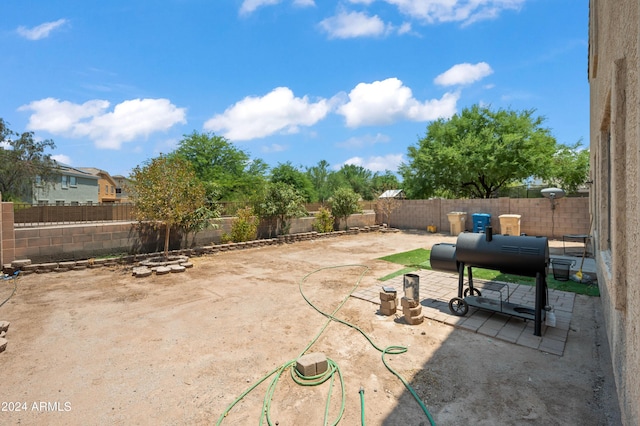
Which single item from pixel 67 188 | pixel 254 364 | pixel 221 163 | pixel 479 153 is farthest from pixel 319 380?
pixel 67 188

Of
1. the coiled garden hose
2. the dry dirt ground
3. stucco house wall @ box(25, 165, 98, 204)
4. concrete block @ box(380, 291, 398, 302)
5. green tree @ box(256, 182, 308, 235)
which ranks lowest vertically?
the dry dirt ground

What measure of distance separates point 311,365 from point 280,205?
9.83m

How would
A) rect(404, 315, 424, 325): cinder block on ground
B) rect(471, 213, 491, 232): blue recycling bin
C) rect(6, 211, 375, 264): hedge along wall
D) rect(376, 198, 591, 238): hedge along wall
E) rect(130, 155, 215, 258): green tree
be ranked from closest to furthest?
rect(404, 315, 424, 325): cinder block on ground, rect(6, 211, 375, 264): hedge along wall, rect(130, 155, 215, 258): green tree, rect(376, 198, 591, 238): hedge along wall, rect(471, 213, 491, 232): blue recycling bin

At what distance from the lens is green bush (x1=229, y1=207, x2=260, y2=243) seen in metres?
11.5

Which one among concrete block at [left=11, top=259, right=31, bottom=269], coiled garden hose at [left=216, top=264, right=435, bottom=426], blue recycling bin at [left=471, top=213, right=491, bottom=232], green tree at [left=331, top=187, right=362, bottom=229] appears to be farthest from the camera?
green tree at [left=331, top=187, right=362, bottom=229]

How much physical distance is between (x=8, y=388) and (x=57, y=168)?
34.5 metres

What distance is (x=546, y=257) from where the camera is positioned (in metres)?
3.86

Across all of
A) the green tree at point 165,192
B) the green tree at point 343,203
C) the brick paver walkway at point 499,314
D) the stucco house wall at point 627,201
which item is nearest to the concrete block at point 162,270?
the green tree at point 165,192

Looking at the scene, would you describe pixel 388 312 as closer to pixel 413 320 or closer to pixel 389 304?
pixel 389 304

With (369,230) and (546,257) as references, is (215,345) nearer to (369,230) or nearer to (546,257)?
(546,257)

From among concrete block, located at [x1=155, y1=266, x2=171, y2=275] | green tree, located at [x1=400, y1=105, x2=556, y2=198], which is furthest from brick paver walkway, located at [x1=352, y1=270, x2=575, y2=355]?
green tree, located at [x1=400, y1=105, x2=556, y2=198]

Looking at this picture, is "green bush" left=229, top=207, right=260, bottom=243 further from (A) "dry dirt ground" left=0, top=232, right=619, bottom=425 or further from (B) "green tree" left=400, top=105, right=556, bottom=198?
(B) "green tree" left=400, top=105, right=556, bottom=198

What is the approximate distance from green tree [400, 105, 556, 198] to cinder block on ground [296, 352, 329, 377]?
1698 cm

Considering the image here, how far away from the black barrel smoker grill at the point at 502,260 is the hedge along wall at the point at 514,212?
10091 mm
